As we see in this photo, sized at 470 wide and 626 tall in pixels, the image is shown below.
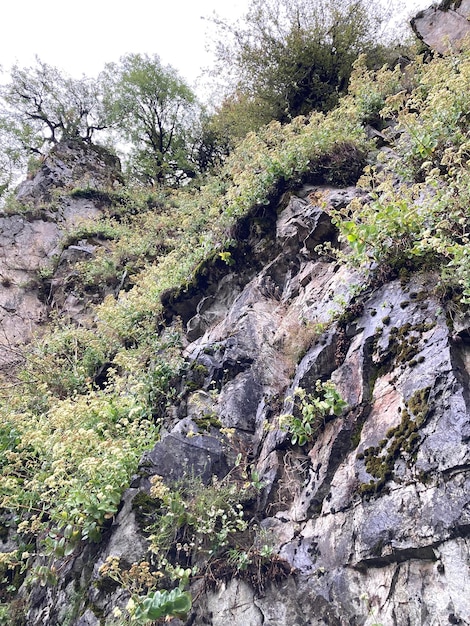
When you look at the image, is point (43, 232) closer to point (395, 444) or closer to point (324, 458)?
point (324, 458)

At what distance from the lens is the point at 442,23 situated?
1090cm

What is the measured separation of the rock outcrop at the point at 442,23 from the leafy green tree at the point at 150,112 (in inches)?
462

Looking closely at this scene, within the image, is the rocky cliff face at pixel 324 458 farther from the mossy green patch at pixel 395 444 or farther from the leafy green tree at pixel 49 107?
the leafy green tree at pixel 49 107

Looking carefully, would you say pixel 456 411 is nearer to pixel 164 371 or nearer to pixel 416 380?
pixel 416 380

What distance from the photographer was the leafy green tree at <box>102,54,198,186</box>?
20734 millimetres

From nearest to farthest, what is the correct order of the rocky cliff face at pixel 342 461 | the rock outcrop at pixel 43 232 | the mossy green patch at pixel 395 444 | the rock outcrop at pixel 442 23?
the rocky cliff face at pixel 342 461
the mossy green patch at pixel 395 444
the rock outcrop at pixel 442 23
the rock outcrop at pixel 43 232

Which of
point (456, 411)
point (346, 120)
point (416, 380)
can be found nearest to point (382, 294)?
point (416, 380)

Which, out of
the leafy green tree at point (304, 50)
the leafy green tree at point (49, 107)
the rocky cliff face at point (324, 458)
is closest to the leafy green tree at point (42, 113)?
the leafy green tree at point (49, 107)

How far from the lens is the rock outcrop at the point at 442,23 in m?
10.4

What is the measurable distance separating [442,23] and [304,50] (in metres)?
3.90

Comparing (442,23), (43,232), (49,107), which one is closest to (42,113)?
(49,107)

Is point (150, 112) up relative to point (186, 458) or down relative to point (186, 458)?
up

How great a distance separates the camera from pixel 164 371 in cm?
689

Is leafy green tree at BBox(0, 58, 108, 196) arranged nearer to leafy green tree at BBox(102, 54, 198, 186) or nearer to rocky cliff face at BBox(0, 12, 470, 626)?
leafy green tree at BBox(102, 54, 198, 186)
